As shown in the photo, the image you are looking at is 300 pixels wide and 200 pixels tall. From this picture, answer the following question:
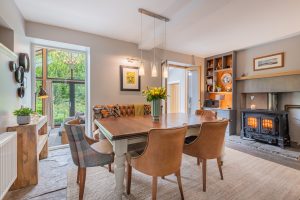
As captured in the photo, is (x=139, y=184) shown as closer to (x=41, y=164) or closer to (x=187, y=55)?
(x=41, y=164)

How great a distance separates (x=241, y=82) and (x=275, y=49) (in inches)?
45.6

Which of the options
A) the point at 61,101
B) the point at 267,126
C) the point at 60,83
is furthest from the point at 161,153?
the point at 60,83

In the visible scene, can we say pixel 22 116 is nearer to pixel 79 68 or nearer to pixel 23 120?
pixel 23 120

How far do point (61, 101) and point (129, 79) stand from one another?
2.42 metres

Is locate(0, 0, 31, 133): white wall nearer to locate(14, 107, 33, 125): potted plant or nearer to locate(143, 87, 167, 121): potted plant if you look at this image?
locate(14, 107, 33, 125): potted plant

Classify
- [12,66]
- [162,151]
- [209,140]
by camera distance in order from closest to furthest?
1. [162,151]
2. [209,140]
3. [12,66]

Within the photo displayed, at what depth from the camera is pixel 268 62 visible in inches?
162

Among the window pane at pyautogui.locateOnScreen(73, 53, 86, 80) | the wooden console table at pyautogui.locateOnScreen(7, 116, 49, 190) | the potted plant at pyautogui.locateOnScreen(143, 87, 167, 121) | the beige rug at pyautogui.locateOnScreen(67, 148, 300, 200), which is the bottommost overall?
the beige rug at pyautogui.locateOnScreen(67, 148, 300, 200)

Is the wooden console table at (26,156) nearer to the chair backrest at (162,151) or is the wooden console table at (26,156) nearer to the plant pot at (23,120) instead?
the plant pot at (23,120)

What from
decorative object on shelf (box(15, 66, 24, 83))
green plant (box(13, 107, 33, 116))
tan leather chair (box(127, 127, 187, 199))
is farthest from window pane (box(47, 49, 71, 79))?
tan leather chair (box(127, 127, 187, 199))

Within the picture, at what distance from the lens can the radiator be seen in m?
1.53

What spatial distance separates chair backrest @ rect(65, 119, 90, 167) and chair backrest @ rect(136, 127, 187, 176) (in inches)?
24.4

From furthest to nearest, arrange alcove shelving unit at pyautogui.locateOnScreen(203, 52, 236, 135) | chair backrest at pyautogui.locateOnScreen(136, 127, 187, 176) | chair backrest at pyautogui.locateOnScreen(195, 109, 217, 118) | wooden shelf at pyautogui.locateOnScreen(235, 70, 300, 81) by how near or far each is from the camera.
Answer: alcove shelving unit at pyautogui.locateOnScreen(203, 52, 236, 135)
wooden shelf at pyautogui.locateOnScreen(235, 70, 300, 81)
chair backrest at pyautogui.locateOnScreen(195, 109, 217, 118)
chair backrest at pyautogui.locateOnScreen(136, 127, 187, 176)

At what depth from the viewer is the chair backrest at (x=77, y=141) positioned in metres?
1.59
